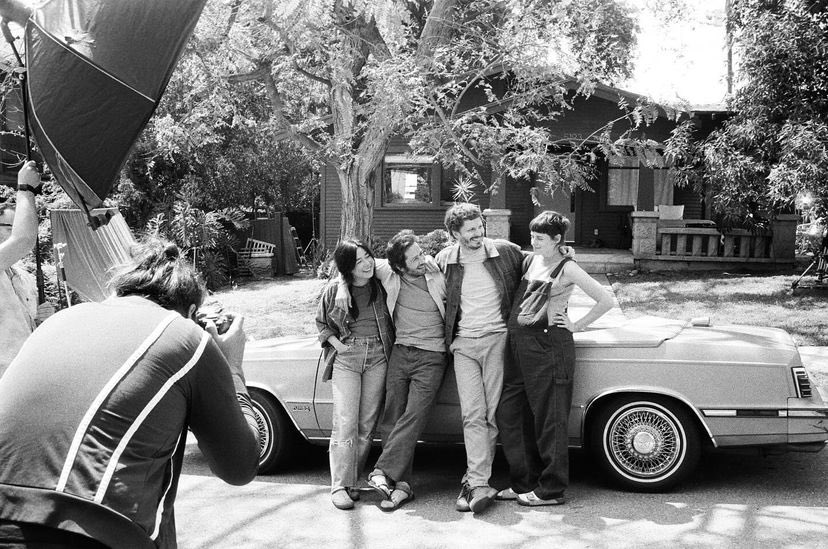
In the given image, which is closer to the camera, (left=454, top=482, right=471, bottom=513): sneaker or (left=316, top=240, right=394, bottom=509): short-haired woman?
(left=454, top=482, right=471, bottom=513): sneaker

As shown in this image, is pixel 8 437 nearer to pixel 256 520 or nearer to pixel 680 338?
pixel 256 520

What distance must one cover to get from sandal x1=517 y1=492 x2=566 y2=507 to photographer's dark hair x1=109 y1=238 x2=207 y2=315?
3466 mm

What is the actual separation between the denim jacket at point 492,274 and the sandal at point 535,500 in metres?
1.11

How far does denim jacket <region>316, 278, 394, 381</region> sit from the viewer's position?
5672 millimetres

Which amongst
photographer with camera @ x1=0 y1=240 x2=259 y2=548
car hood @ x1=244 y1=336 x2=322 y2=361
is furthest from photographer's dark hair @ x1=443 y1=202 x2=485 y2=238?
photographer with camera @ x1=0 y1=240 x2=259 y2=548

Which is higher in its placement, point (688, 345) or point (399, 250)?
point (399, 250)

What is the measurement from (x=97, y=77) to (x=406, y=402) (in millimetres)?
3699

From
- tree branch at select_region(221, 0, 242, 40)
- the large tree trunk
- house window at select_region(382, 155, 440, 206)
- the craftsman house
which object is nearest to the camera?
tree branch at select_region(221, 0, 242, 40)

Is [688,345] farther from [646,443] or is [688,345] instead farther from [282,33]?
[282,33]

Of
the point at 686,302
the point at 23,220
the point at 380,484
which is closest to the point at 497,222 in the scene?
the point at 686,302

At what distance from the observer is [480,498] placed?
5180 mm

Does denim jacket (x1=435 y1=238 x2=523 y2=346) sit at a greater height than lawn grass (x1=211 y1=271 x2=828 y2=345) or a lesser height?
greater

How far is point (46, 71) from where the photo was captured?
7.80 ft

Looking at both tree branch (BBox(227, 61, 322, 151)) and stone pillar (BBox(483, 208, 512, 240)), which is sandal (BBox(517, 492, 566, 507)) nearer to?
tree branch (BBox(227, 61, 322, 151))
